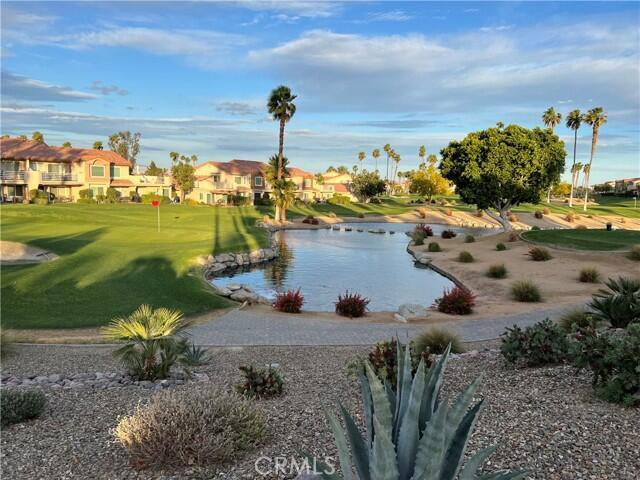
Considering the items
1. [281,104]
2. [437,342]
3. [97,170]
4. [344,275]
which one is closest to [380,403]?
[437,342]

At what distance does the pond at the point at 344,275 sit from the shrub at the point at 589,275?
6.95 metres

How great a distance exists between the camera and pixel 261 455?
19.4 ft

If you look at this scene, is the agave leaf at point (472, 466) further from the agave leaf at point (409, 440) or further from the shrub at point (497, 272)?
the shrub at point (497, 272)

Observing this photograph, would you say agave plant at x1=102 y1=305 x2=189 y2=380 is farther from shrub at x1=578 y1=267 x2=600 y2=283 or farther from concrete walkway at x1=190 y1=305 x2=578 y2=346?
shrub at x1=578 y1=267 x2=600 y2=283

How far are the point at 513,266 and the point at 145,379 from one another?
26.4 metres

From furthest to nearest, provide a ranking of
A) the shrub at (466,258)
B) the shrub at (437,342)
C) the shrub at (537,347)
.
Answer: the shrub at (466,258) < the shrub at (437,342) < the shrub at (537,347)

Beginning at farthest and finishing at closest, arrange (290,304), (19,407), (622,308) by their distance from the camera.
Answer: (290,304) < (622,308) < (19,407)

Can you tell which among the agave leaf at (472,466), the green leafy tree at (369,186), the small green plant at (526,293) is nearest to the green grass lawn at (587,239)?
the small green plant at (526,293)

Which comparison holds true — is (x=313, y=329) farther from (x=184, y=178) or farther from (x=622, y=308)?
(x=184, y=178)

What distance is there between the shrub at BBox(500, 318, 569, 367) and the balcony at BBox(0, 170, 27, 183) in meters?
73.9

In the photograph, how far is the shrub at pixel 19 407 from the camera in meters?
7.54

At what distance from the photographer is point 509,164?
42938 mm

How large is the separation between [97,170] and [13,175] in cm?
1255

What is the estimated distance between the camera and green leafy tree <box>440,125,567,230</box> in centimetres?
4300
